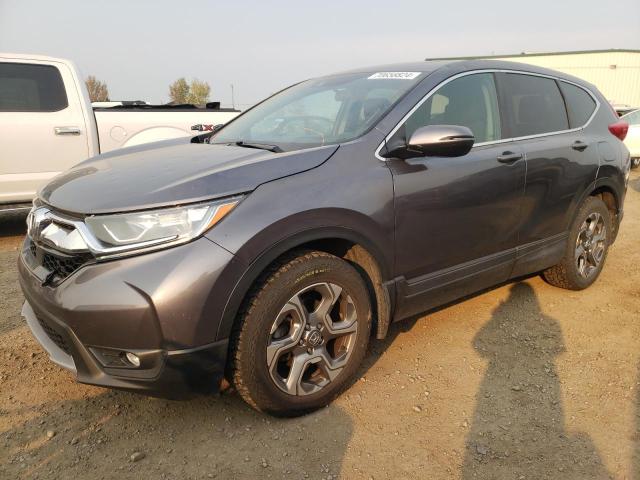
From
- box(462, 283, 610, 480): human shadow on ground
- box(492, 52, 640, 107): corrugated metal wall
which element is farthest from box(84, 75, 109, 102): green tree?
box(462, 283, 610, 480): human shadow on ground

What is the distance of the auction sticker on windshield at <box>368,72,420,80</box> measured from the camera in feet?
10.2

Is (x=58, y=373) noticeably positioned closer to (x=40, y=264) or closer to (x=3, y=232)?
(x=40, y=264)

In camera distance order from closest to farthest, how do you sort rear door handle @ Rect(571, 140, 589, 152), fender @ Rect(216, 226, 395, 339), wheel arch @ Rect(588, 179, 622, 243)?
1. fender @ Rect(216, 226, 395, 339)
2. rear door handle @ Rect(571, 140, 589, 152)
3. wheel arch @ Rect(588, 179, 622, 243)

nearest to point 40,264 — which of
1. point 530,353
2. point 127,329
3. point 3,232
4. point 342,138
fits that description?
point 127,329

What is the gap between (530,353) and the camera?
10.6ft

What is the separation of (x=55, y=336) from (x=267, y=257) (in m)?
1.07

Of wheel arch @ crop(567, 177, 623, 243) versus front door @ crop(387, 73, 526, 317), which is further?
wheel arch @ crop(567, 177, 623, 243)

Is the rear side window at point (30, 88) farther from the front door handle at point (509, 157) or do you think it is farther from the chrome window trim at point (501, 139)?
the front door handle at point (509, 157)

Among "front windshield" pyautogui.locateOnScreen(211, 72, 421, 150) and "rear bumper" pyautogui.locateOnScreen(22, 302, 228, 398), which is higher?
"front windshield" pyautogui.locateOnScreen(211, 72, 421, 150)

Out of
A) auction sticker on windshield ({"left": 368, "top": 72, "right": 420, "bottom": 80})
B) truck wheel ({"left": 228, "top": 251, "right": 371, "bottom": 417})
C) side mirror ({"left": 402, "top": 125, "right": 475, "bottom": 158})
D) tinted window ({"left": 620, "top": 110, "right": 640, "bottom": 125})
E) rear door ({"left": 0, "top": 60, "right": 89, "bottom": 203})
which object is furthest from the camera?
tinted window ({"left": 620, "top": 110, "right": 640, "bottom": 125})

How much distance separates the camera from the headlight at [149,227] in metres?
2.09

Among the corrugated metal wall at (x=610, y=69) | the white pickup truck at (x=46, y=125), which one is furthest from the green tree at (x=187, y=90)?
the white pickup truck at (x=46, y=125)

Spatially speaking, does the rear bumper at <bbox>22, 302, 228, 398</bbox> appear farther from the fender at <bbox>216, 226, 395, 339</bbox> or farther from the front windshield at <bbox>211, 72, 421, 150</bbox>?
the front windshield at <bbox>211, 72, 421, 150</bbox>

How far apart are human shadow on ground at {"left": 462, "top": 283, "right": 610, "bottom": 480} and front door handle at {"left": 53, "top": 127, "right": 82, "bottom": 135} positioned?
15.2 ft
